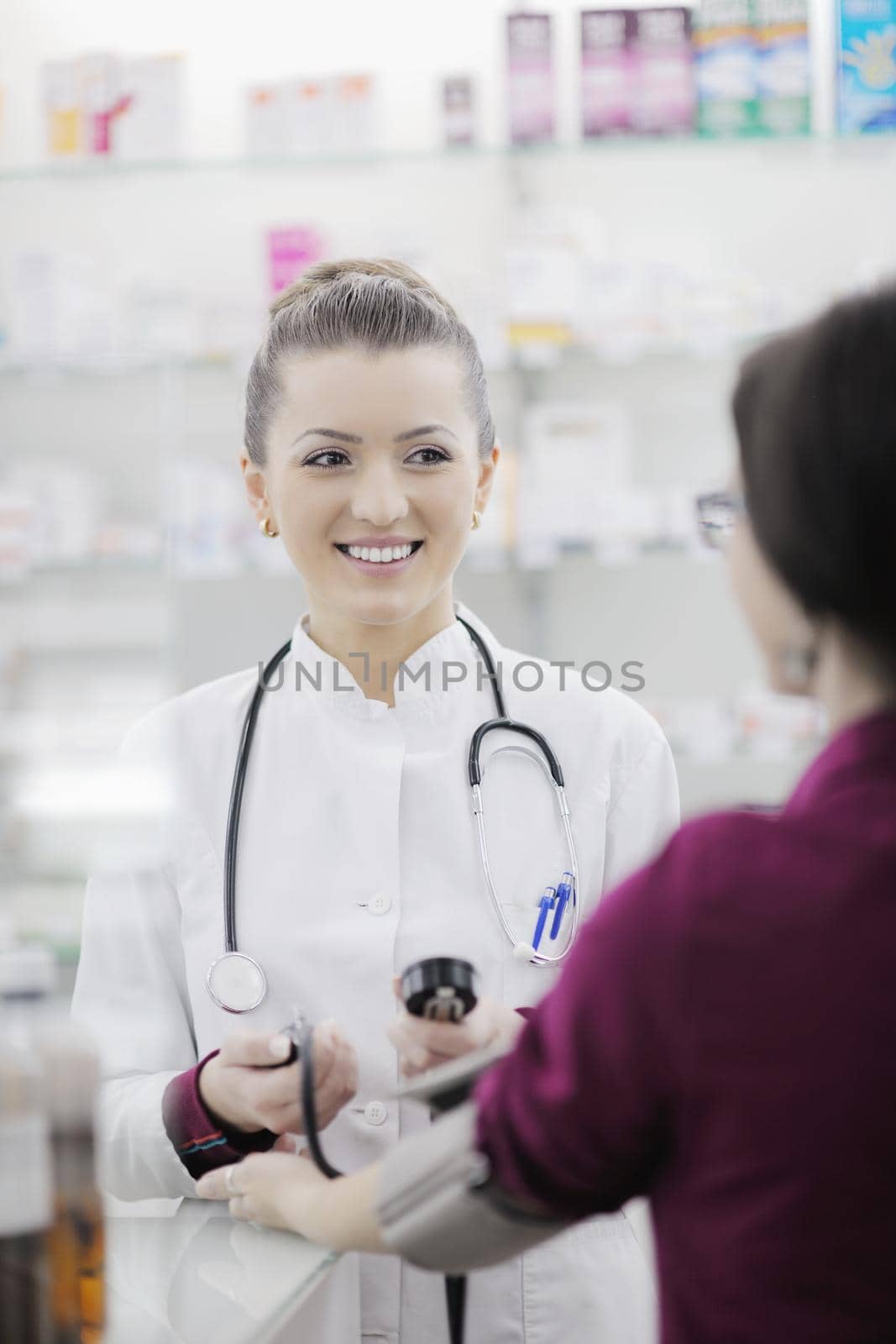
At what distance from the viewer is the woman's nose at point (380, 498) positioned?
125 cm

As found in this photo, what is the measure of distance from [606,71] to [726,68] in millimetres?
277

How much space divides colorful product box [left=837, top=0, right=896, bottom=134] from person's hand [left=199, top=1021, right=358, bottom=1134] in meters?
2.61

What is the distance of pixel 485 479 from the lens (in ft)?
4.72

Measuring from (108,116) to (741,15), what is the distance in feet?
5.03

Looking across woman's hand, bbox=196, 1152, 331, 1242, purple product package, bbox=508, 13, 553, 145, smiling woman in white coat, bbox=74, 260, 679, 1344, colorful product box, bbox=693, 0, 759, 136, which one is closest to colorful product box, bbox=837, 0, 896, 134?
colorful product box, bbox=693, 0, 759, 136

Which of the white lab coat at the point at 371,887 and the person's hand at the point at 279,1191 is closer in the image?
the person's hand at the point at 279,1191

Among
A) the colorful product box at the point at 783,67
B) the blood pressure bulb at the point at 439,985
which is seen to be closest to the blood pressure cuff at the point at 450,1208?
the blood pressure bulb at the point at 439,985

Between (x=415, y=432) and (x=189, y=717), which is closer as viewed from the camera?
(x=415, y=432)

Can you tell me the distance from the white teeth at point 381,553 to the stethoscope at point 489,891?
19cm

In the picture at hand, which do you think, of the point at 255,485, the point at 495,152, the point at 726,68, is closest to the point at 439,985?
the point at 255,485

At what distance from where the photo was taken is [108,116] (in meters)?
2.99

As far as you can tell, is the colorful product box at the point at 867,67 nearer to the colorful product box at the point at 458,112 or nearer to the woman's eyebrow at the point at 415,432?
the colorful product box at the point at 458,112

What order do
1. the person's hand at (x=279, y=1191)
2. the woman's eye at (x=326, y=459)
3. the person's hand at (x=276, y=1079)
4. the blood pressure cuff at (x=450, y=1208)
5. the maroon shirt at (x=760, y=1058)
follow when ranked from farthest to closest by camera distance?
the woman's eye at (x=326, y=459), the person's hand at (x=276, y=1079), the person's hand at (x=279, y=1191), the blood pressure cuff at (x=450, y=1208), the maroon shirt at (x=760, y=1058)

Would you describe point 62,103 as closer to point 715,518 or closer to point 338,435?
point 338,435
